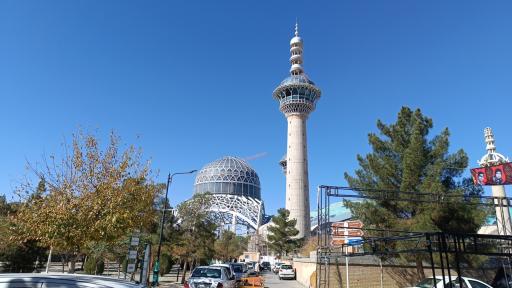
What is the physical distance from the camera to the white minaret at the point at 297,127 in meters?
69.3

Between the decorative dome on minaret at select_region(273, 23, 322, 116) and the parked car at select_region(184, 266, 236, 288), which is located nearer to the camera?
the parked car at select_region(184, 266, 236, 288)

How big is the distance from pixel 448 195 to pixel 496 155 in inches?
889

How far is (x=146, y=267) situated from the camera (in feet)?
55.6

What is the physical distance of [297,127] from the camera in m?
73.3

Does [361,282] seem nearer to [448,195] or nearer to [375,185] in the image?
[375,185]

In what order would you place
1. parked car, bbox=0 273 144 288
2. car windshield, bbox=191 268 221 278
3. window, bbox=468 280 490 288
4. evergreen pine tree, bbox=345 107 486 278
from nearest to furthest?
1. parked car, bbox=0 273 144 288
2. window, bbox=468 280 490 288
3. car windshield, bbox=191 268 221 278
4. evergreen pine tree, bbox=345 107 486 278

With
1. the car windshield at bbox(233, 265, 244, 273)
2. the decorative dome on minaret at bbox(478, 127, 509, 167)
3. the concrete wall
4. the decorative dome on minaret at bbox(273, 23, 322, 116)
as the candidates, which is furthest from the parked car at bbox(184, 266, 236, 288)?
the decorative dome on minaret at bbox(273, 23, 322, 116)

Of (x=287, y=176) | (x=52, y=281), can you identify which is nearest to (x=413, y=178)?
(x=52, y=281)

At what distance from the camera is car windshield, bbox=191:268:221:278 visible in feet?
44.3

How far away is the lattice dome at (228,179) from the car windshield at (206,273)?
91382mm

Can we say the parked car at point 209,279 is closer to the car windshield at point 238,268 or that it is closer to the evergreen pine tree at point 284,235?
the car windshield at point 238,268

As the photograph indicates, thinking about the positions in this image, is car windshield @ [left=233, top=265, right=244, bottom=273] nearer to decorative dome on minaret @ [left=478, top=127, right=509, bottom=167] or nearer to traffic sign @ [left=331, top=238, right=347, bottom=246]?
traffic sign @ [left=331, top=238, right=347, bottom=246]

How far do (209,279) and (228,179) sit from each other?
94793mm

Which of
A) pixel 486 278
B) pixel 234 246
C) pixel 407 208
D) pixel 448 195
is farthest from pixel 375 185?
pixel 234 246
